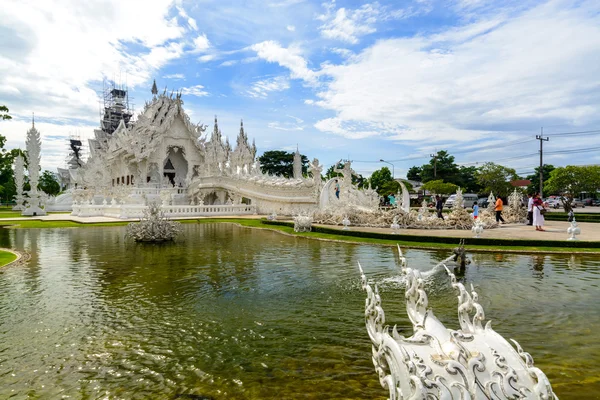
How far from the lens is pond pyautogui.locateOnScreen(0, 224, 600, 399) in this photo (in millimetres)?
4289

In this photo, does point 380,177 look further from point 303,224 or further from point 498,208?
point 303,224

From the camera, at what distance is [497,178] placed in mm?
52625

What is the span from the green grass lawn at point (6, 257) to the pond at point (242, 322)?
573mm

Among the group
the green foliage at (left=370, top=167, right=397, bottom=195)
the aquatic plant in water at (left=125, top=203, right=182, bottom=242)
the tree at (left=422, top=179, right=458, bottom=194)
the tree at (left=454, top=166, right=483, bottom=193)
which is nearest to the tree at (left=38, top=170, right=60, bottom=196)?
the green foliage at (left=370, top=167, right=397, bottom=195)

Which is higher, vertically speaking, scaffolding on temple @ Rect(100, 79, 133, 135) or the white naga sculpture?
scaffolding on temple @ Rect(100, 79, 133, 135)

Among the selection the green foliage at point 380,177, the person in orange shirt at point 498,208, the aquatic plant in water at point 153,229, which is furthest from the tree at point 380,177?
the aquatic plant in water at point 153,229

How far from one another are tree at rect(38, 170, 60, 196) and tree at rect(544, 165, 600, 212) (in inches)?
2982

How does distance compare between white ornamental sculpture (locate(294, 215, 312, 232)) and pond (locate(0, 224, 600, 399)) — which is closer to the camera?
pond (locate(0, 224, 600, 399))

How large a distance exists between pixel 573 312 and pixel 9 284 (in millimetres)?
11026

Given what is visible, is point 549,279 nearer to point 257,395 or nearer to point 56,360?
point 257,395

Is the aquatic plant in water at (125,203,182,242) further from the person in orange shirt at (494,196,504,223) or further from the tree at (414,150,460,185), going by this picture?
the tree at (414,150,460,185)

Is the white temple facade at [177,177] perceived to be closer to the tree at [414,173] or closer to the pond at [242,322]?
the pond at [242,322]

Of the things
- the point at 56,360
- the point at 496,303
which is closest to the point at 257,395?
the point at 56,360

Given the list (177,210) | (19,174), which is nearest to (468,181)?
(177,210)
